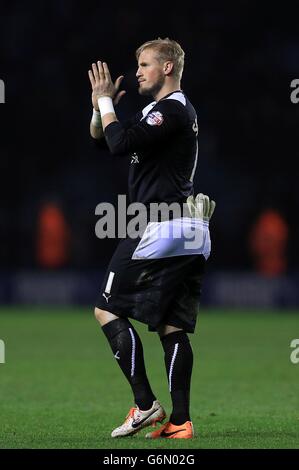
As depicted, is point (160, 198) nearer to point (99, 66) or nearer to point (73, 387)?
point (99, 66)

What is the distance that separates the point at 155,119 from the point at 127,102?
772 inches

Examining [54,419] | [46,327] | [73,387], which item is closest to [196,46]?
[46,327]

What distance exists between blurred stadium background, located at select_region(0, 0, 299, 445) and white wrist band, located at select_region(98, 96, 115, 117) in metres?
18.8

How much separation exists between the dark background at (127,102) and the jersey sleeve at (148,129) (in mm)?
19426

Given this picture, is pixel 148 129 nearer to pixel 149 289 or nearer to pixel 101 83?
pixel 101 83

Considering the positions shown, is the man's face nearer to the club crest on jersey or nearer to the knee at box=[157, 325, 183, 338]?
the club crest on jersey

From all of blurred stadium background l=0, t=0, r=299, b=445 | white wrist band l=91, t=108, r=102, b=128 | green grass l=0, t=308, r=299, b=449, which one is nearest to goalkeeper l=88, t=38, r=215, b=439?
white wrist band l=91, t=108, r=102, b=128

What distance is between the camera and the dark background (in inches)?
1041

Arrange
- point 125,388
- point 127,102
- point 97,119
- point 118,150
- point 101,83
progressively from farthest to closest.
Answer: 1. point 127,102
2. point 125,388
3. point 97,119
4. point 101,83
5. point 118,150

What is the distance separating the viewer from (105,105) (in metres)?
6.93

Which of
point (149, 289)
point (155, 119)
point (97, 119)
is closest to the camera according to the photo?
point (155, 119)

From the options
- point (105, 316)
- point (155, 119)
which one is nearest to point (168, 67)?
point (155, 119)

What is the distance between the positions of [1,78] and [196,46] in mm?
4409

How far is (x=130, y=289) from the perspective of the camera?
272 inches
